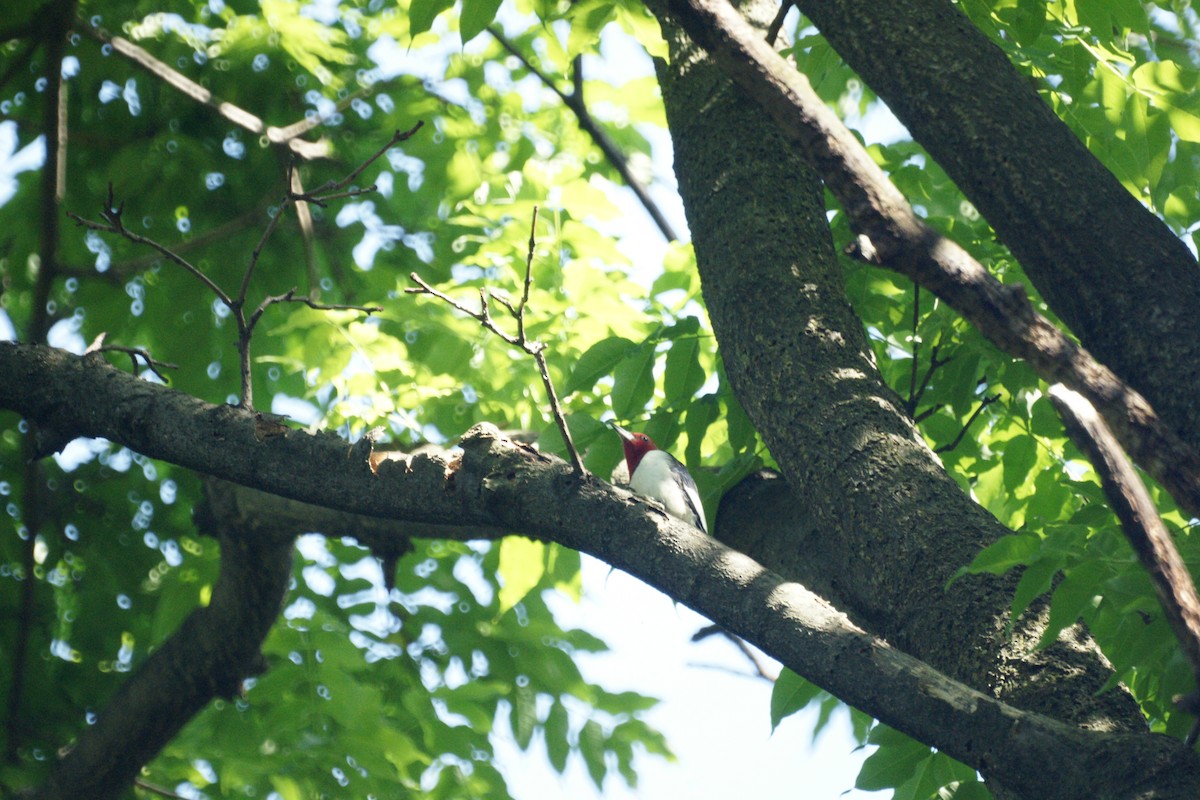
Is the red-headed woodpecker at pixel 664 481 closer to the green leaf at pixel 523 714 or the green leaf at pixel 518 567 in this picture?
the green leaf at pixel 518 567

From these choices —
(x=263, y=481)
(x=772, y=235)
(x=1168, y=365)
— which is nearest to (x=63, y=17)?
(x=263, y=481)

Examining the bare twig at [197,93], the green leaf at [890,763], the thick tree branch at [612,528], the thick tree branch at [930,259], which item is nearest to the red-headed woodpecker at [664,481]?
the green leaf at [890,763]

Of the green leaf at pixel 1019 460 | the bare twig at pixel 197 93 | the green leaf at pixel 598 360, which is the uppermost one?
the bare twig at pixel 197 93

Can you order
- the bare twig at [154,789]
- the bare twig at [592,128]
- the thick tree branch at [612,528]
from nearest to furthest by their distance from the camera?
the thick tree branch at [612,528]
the bare twig at [154,789]
the bare twig at [592,128]

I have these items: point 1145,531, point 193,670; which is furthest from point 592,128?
point 1145,531

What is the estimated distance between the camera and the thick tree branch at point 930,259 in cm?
185

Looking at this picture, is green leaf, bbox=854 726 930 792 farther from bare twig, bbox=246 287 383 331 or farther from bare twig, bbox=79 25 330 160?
bare twig, bbox=79 25 330 160

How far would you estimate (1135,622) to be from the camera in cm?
201

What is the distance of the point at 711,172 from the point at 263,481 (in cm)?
159

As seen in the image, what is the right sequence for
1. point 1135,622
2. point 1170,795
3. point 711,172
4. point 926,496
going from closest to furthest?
point 1170,795 → point 1135,622 → point 926,496 → point 711,172

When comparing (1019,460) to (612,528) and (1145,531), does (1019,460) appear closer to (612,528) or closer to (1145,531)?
(612,528)

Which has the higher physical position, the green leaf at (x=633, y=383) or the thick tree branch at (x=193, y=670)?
the green leaf at (x=633, y=383)

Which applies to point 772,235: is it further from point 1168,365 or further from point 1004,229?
point 1168,365

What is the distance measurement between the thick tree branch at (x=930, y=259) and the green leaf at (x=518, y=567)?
7.25 feet
